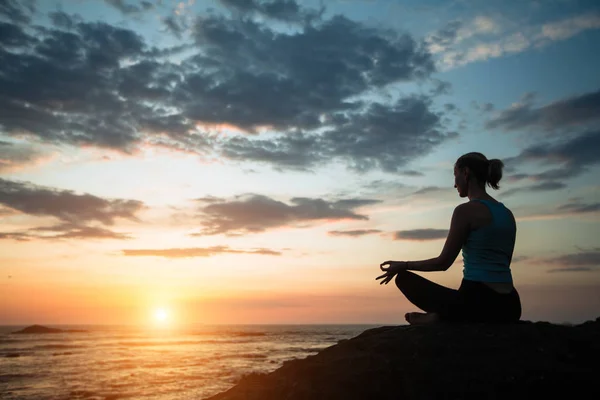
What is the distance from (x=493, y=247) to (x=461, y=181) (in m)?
0.77

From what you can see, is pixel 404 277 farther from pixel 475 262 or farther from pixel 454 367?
pixel 454 367

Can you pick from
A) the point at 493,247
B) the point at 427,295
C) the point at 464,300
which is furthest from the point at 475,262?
the point at 427,295

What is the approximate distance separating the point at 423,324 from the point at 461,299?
516 mm

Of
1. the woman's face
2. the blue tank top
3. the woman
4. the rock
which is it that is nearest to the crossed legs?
the woman

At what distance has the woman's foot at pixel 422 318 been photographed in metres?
4.86

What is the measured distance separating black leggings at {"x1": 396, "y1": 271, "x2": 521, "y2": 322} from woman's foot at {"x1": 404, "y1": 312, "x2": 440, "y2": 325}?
0.17 ft

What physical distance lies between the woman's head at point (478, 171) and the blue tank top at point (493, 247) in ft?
0.85

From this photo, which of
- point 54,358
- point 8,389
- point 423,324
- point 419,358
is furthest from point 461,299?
point 54,358

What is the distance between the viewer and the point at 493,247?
4.53m

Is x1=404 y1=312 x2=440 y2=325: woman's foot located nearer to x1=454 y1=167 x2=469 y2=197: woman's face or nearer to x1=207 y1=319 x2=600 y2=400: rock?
x1=207 y1=319 x2=600 y2=400: rock

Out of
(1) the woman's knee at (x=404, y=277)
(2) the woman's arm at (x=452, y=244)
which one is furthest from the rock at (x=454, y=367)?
(2) the woman's arm at (x=452, y=244)

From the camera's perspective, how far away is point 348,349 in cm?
494

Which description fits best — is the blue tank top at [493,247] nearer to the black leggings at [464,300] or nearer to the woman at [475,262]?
the woman at [475,262]

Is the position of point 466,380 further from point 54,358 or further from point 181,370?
point 54,358
